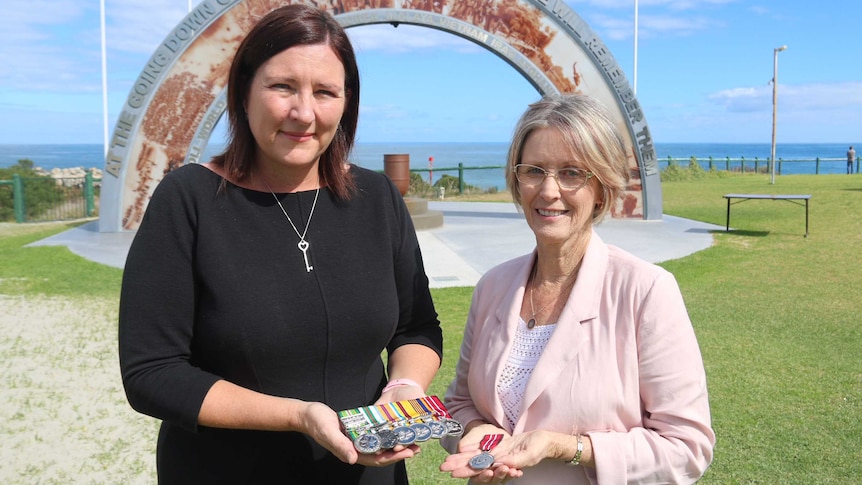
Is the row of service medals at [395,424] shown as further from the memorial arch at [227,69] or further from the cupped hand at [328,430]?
the memorial arch at [227,69]

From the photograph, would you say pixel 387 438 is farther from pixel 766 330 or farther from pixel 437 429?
pixel 766 330

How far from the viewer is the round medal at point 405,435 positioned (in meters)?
1.81

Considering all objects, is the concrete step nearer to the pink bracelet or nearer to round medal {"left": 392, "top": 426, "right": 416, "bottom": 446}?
the pink bracelet

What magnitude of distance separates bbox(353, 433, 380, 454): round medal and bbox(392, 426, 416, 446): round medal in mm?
60

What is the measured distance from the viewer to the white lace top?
2.27 meters

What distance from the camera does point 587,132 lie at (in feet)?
7.12

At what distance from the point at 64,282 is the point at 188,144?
5.12m

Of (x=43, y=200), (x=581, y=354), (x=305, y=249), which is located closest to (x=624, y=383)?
(x=581, y=354)

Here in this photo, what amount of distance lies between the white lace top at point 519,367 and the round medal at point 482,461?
272mm

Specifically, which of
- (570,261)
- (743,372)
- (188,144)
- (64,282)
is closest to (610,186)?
(570,261)

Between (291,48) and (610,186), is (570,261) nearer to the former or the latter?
(610,186)

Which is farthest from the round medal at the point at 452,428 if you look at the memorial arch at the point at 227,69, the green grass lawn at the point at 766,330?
the memorial arch at the point at 227,69

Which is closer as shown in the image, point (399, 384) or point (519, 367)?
point (399, 384)

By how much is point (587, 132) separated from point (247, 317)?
1.11 m
